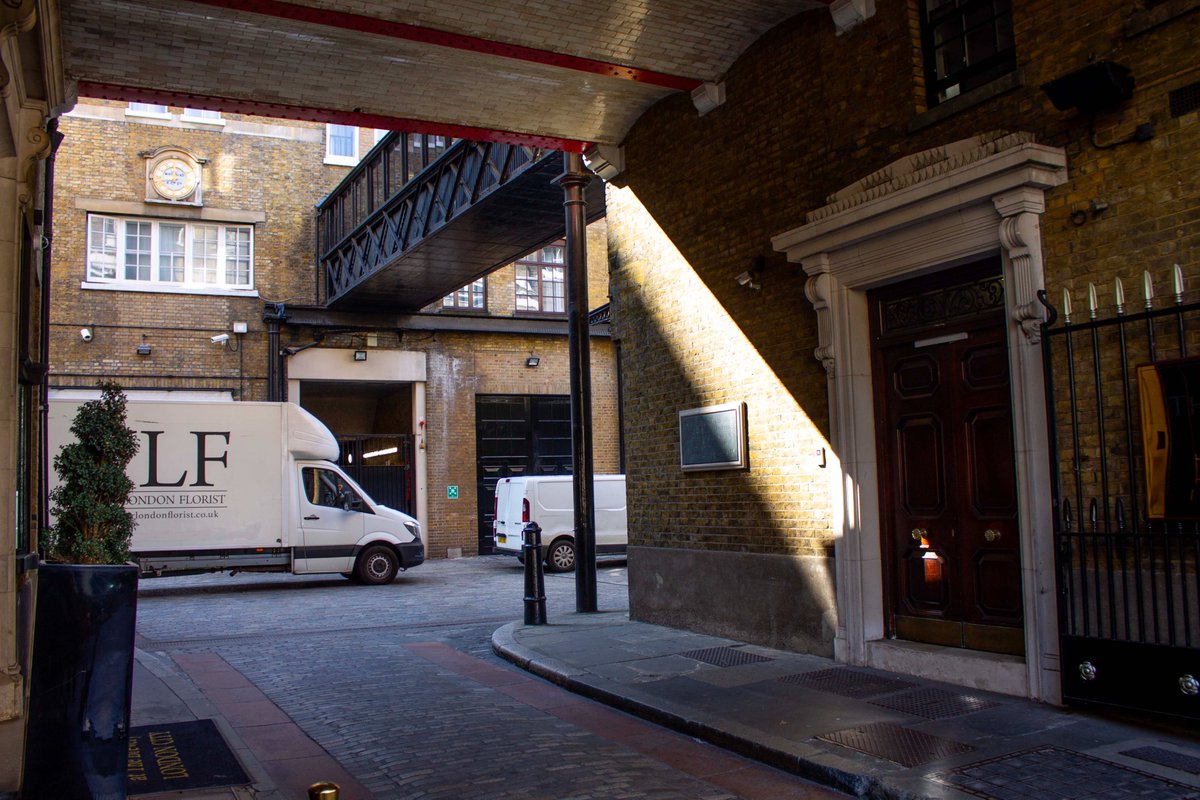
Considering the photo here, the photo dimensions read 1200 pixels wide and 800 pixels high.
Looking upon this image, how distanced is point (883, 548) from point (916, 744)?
2630 mm

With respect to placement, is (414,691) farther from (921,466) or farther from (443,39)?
(443,39)

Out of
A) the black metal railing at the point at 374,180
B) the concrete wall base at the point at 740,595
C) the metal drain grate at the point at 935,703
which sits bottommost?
the metal drain grate at the point at 935,703

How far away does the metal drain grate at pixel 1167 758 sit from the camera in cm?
509

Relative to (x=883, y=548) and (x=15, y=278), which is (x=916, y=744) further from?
(x=15, y=278)

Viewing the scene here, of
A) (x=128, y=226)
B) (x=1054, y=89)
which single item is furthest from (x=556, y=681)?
(x=128, y=226)

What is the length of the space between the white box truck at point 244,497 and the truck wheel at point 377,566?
2 centimetres

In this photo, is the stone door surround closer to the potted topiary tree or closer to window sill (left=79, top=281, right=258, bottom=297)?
the potted topiary tree

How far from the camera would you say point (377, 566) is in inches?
701

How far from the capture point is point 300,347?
2220 centimetres

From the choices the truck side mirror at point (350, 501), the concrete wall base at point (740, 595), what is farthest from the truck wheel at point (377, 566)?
the concrete wall base at point (740, 595)

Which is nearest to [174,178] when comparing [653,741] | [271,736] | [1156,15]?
[271,736]

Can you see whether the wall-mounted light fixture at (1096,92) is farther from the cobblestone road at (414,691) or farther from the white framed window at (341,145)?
the white framed window at (341,145)

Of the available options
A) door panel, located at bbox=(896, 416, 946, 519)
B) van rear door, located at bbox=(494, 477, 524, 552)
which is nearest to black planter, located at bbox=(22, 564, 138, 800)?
door panel, located at bbox=(896, 416, 946, 519)

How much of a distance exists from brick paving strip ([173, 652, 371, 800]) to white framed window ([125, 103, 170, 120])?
1589 centimetres
